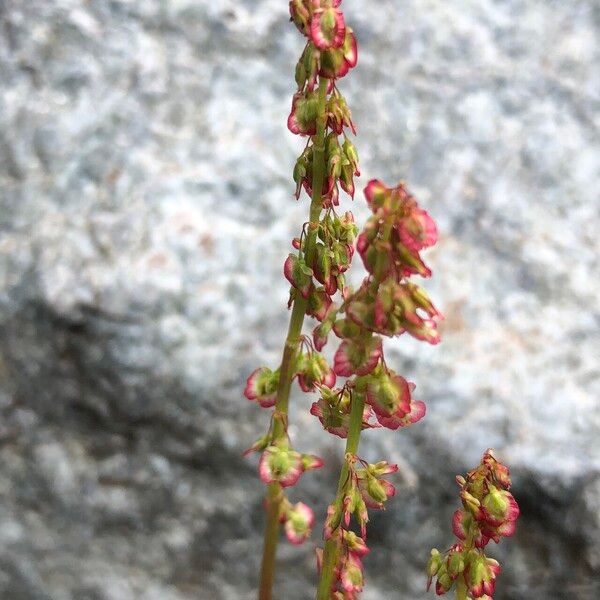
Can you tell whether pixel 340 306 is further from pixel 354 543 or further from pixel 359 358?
pixel 354 543

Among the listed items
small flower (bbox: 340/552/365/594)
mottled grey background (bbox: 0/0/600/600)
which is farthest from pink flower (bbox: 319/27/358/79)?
mottled grey background (bbox: 0/0/600/600)

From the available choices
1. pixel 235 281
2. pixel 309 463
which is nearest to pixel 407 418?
pixel 309 463

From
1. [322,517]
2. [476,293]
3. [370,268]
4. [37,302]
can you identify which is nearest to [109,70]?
[37,302]

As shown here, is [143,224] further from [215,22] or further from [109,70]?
[215,22]

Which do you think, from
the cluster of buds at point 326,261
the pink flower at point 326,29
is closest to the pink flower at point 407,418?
the cluster of buds at point 326,261

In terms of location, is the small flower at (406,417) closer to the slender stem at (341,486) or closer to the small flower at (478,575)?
the slender stem at (341,486)

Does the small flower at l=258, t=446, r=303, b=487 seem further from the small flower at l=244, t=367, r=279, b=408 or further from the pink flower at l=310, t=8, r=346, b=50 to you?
the pink flower at l=310, t=8, r=346, b=50

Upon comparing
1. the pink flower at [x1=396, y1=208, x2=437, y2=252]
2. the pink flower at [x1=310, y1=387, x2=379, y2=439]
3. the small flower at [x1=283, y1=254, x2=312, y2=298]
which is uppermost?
the small flower at [x1=283, y1=254, x2=312, y2=298]
